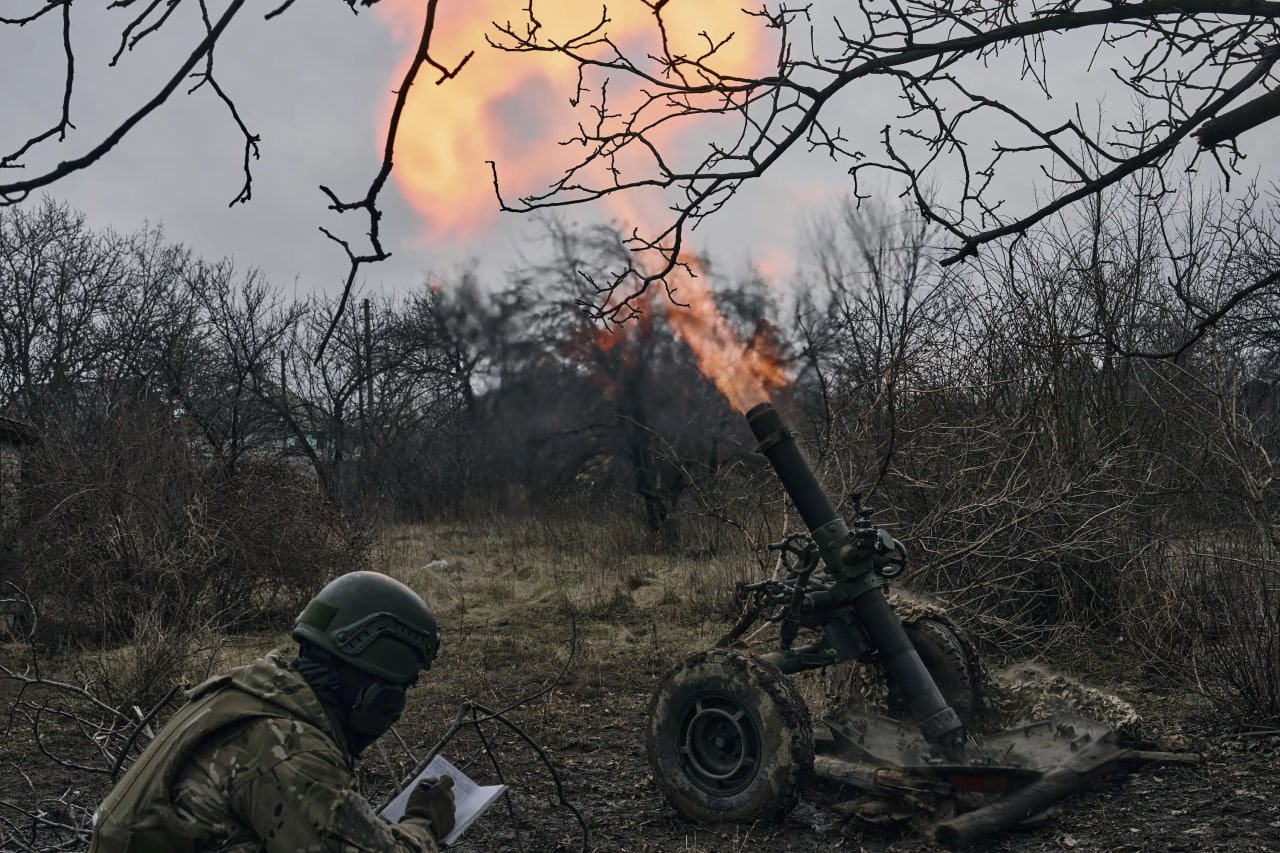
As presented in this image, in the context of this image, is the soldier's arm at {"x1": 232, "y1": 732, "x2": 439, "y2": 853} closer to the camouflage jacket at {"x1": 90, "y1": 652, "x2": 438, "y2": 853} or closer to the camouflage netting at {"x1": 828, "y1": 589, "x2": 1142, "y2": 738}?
the camouflage jacket at {"x1": 90, "y1": 652, "x2": 438, "y2": 853}

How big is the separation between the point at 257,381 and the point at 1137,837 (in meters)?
22.5

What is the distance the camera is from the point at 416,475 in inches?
1152

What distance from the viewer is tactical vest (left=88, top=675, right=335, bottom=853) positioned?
9.95 ft

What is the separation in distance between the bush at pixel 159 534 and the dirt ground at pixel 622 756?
86 centimetres

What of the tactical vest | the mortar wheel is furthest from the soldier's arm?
the mortar wheel

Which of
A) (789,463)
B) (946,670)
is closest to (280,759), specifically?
(789,463)

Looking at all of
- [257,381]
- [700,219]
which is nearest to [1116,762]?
[700,219]

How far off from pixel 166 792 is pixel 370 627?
690mm

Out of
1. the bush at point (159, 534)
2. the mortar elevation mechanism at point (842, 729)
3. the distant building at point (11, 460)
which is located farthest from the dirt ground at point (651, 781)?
the distant building at point (11, 460)

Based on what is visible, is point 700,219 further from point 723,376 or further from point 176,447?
point 176,447

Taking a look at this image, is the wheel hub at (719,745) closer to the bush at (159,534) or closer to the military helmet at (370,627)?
the military helmet at (370,627)

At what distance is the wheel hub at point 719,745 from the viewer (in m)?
6.25

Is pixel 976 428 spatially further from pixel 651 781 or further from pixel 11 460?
pixel 11 460

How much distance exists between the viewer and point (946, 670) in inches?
280
